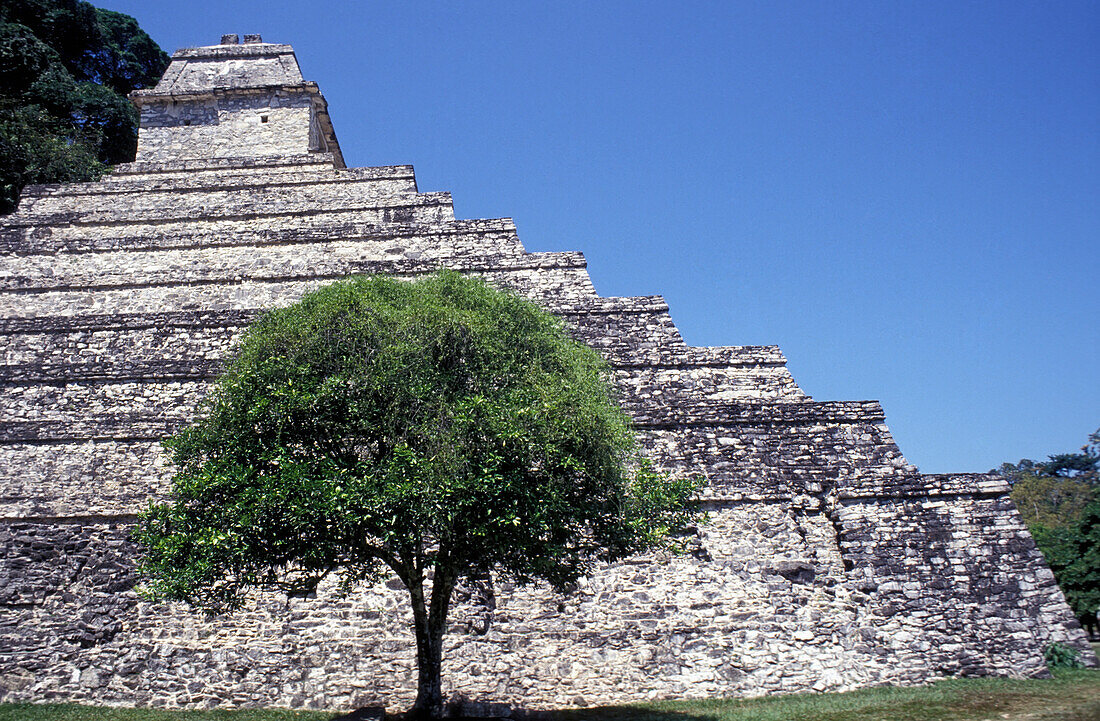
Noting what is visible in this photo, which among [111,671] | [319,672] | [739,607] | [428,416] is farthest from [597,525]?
[111,671]

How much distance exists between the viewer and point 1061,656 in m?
9.28

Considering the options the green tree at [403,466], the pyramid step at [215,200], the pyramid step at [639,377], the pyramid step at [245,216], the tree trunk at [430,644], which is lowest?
the tree trunk at [430,644]

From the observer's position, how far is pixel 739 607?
9680 mm

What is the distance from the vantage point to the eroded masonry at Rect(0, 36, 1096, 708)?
905cm

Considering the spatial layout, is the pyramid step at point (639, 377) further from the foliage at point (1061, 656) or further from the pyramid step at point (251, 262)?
the foliage at point (1061, 656)

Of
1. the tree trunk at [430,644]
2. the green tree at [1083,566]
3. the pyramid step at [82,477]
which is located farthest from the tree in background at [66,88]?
the green tree at [1083,566]

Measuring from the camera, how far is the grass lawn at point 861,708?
7.72m

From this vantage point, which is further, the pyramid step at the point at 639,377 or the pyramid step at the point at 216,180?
the pyramid step at the point at 216,180

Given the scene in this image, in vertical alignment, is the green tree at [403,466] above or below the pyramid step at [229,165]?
below

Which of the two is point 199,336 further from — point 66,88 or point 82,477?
point 66,88

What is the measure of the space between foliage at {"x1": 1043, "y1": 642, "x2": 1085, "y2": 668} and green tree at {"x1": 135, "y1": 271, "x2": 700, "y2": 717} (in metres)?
4.94

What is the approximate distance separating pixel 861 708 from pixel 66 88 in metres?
27.3

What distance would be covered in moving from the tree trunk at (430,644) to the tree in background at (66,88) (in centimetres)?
1758

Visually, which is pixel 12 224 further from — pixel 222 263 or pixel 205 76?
pixel 205 76
